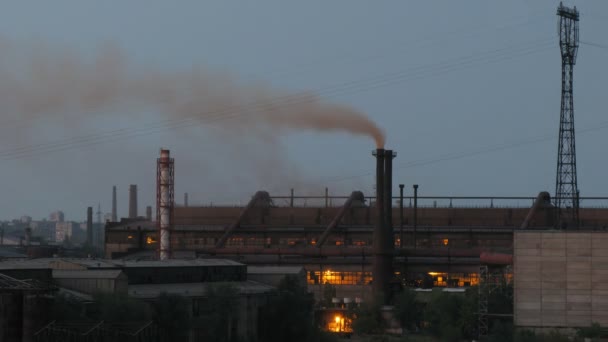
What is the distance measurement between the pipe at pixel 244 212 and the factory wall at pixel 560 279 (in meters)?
41.2

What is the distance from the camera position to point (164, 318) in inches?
2254

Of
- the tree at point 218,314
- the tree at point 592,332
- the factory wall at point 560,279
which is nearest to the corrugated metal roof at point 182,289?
the tree at point 218,314

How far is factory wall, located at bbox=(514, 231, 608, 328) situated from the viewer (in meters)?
63.3

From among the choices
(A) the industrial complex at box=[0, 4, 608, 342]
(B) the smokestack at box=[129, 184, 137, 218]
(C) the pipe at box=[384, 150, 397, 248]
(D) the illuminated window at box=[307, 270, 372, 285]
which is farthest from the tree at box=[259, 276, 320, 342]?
(B) the smokestack at box=[129, 184, 137, 218]

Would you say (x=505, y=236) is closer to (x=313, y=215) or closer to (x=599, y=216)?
(x=599, y=216)

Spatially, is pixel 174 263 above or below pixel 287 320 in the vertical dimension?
above

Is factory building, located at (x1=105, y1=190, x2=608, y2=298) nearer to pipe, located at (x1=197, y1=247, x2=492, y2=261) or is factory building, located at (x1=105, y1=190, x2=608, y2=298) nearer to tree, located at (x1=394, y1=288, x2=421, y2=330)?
pipe, located at (x1=197, y1=247, x2=492, y2=261)

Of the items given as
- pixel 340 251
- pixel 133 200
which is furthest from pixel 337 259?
pixel 133 200

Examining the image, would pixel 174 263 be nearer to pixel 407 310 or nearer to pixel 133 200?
pixel 407 310

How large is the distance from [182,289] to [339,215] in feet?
120

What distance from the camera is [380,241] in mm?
86938

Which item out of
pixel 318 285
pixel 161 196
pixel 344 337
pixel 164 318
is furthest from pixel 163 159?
pixel 164 318

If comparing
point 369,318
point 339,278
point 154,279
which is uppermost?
point 154,279

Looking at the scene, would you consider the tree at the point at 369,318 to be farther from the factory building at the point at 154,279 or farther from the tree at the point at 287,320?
the tree at the point at 287,320
